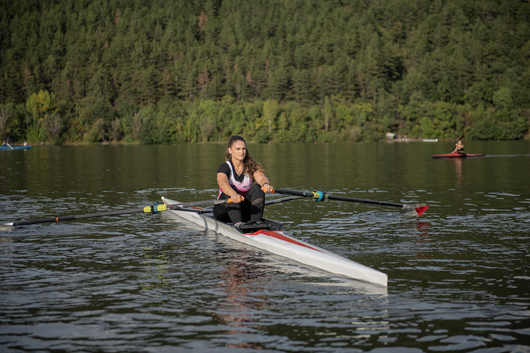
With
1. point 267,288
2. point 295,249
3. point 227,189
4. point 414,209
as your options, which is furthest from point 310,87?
point 267,288

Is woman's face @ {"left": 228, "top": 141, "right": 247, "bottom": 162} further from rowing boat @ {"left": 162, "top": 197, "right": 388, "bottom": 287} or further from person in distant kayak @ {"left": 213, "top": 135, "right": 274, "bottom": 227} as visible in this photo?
rowing boat @ {"left": 162, "top": 197, "right": 388, "bottom": 287}

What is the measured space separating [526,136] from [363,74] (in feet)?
162

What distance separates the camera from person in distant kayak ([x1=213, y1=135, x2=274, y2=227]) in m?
11.3

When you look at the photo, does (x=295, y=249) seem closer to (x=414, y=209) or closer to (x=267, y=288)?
(x=267, y=288)

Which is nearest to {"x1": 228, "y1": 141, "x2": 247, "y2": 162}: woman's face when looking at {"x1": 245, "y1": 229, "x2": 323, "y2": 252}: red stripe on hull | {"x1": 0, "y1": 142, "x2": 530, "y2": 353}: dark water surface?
{"x1": 245, "y1": 229, "x2": 323, "y2": 252}: red stripe on hull

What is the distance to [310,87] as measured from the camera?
154625 mm

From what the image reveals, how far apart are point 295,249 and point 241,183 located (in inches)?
103

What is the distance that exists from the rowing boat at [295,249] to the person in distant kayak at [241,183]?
356 millimetres

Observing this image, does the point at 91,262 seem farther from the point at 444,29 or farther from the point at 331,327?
the point at 444,29

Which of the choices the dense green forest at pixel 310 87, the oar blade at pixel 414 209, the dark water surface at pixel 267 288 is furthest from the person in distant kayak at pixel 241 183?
the dense green forest at pixel 310 87

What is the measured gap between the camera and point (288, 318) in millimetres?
6793

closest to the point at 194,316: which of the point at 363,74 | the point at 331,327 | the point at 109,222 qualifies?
the point at 331,327

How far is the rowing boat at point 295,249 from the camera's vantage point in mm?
8305

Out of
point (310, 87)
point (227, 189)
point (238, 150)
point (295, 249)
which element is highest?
point (310, 87)
